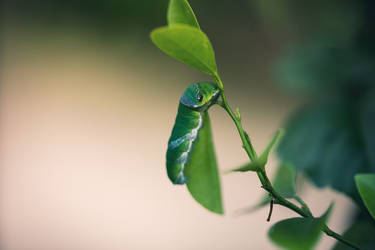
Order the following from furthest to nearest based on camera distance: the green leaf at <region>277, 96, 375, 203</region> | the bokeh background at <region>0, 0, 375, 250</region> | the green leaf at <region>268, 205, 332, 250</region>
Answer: the bokeh background at <region>0, 0, 375, 250</region> → the green leaf at <region>277, 96, 375, 203</region> → the green leaf at <region>268, 205, 332, 250</region>

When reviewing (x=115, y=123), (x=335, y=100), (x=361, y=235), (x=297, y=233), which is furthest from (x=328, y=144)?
(x=115, y=123)

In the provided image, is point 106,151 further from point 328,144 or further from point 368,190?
point 368,190

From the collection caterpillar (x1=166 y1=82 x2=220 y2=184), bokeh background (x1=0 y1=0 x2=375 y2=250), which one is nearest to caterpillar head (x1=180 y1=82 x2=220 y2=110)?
caterpillar (x1=166 y1=82 x2=220 y2=184)

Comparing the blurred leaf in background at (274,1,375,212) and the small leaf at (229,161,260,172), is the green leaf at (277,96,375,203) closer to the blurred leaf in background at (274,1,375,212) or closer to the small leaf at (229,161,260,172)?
A: the blurred leaf in background at (274,1,375,212)

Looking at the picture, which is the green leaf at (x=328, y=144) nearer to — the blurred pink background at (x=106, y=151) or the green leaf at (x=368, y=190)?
the green leaf at (x=368, y=190)

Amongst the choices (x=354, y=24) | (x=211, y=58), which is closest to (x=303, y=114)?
(x=354, y=24)

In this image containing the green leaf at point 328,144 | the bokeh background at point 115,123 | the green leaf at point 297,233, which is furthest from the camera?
the bokeh background at point 115,123

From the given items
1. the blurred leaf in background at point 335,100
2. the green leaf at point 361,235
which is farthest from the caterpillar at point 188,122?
the blurred leaf in background at point 335,100
